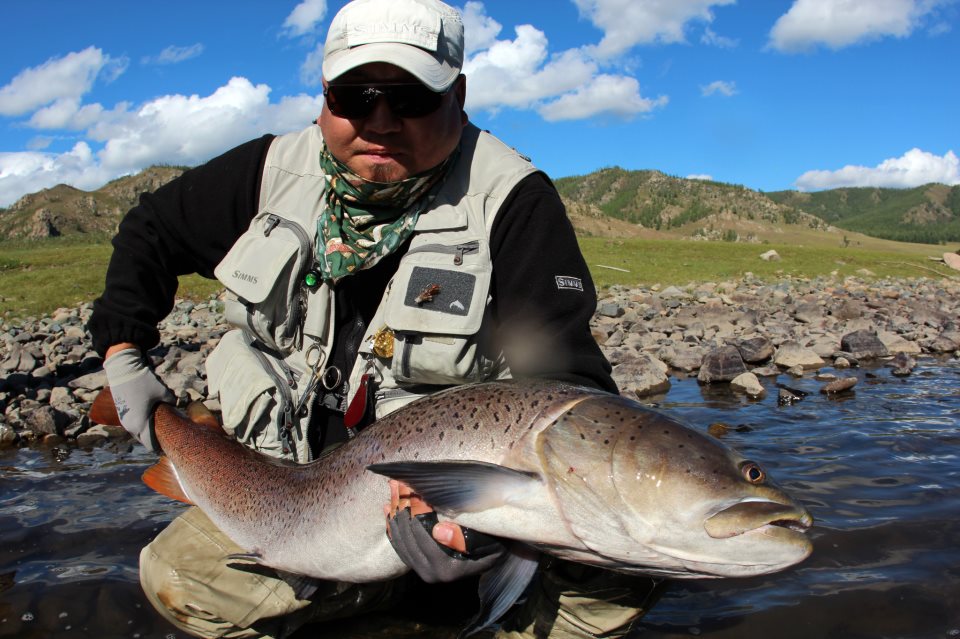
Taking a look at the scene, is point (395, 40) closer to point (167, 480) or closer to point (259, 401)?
point (259, 401)

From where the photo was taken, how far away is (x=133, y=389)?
124 inches

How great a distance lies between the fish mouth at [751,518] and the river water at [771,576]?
1456mm

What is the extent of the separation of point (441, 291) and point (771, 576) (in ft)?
7.46

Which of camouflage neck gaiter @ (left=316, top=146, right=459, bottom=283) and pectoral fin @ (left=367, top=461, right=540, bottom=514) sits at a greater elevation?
camouflage neck gaiter @ (left=316, top=146, right=459, bottom=283)

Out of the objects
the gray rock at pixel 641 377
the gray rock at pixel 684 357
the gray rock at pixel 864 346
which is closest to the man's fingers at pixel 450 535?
the gray rock at pixel 641 377

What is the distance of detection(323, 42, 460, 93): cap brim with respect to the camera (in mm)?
2713

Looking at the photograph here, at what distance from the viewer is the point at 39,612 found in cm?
339

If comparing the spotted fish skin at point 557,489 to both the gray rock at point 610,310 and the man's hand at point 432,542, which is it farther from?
the gray rock at point 610,310

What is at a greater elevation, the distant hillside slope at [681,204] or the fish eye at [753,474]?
the distant hillside slope at [681,204]

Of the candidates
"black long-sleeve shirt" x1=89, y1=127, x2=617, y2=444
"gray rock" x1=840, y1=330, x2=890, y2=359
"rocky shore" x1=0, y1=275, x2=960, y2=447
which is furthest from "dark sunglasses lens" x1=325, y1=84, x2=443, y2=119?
"gray rock" x1=840, y1=330, x2=890, y2=359

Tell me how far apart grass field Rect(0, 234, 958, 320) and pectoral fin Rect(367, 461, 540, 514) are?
12.3 m

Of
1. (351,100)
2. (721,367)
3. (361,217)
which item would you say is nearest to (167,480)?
(361,217)

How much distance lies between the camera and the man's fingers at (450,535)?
230 cm

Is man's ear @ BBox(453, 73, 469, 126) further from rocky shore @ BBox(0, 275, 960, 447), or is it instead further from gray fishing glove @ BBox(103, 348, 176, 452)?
rocky shore @ BBox(0, 275, 960, 447)
